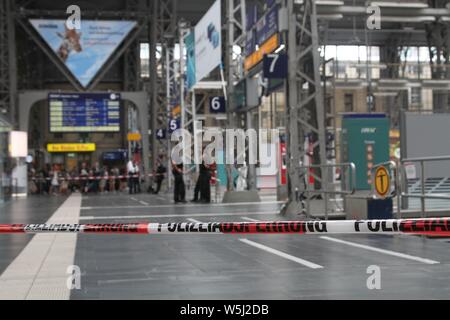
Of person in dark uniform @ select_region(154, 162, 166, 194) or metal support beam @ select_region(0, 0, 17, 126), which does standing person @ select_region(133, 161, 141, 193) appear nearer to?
person in dark uniform @ select_region(154, 162, 166, 194)

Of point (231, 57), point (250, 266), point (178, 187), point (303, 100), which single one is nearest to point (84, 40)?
point (231, 57)

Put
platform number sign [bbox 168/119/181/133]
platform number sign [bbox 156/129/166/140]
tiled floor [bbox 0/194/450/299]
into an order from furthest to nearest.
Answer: platform number sign [bbox 156/129/166/140] → platform number sign [bbox 168/119/181/133] → tiled floor [bbox 0/194/450/299]

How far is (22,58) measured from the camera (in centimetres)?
4044

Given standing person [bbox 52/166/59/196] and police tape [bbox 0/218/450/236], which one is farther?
standing person [bbox 52/166/59/196]

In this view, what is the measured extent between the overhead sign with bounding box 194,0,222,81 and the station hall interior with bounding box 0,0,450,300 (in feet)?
0.31

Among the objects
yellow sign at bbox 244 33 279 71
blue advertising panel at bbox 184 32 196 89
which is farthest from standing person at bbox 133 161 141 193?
Answer: yellow sign at bbox 244 33 279 71

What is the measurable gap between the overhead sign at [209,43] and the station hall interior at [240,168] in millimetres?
96

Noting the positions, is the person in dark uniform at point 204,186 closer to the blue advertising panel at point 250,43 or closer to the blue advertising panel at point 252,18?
the blue advertising panel at point 250,43

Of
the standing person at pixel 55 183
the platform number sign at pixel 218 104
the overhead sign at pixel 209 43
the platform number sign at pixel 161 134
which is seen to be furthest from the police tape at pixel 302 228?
the standing person at pixel 55 183

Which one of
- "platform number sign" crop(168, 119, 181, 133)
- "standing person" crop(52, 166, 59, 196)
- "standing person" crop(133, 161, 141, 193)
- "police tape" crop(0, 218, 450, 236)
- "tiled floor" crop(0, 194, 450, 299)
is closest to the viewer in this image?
"police tape" crop(0, 218, 450, 236)

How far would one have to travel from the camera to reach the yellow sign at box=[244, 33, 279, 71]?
604 inches

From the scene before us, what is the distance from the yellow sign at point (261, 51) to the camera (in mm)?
15336
